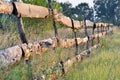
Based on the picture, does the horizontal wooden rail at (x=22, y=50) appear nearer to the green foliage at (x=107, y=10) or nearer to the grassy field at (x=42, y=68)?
the grassy field at (x=42, y=68)

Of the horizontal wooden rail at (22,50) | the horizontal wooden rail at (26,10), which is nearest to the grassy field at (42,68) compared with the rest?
the horizontal wooden rail at (22,50)

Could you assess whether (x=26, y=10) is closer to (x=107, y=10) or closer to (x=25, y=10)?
(x=25, y=10)

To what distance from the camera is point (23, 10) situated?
15.8 ft

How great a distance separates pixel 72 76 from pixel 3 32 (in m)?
1.43

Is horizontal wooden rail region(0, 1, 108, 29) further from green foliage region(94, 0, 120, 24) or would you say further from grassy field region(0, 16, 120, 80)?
green foliage region(94, 0, 120, 24)

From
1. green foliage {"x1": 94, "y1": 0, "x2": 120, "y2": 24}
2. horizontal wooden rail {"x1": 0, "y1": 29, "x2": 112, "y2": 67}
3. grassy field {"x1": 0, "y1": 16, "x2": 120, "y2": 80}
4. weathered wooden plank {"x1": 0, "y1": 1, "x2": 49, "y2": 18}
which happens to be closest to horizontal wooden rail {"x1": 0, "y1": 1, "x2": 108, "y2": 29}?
weathered wooden plank {"x1": 0, "y1": 1, "x2": 49, "y2": 18}

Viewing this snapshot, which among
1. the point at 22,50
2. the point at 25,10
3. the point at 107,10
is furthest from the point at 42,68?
the point at 107,10

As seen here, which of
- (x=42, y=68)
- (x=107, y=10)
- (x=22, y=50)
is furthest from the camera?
(x=107, y=10)

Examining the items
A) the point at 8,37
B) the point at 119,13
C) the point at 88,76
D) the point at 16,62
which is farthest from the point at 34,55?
the point at 119,13

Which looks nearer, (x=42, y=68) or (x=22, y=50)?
(x=22, y=50)

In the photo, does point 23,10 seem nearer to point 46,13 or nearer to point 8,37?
point 8,37

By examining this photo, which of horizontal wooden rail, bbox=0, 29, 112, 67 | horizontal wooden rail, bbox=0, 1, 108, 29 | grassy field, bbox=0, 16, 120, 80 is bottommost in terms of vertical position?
grassy field, bbox=0, 16, 120, 80

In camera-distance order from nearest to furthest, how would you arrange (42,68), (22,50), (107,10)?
1. (22,50)
2. (42,68)
3. (107,10)

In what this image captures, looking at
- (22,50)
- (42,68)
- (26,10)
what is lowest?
(42,68)
